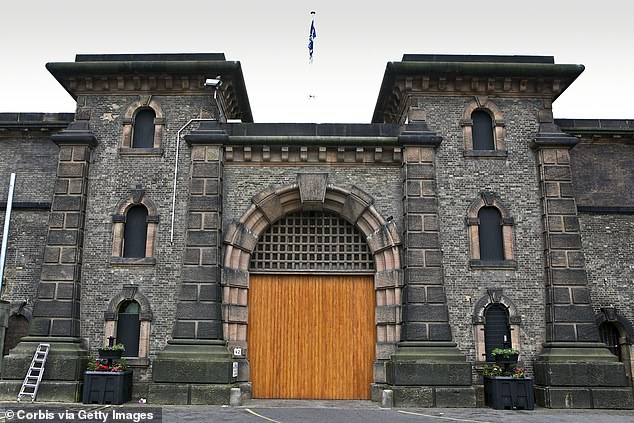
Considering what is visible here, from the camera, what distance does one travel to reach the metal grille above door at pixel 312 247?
1706cm

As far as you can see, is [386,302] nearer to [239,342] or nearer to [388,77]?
[239,342]

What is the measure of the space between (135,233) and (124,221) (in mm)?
458

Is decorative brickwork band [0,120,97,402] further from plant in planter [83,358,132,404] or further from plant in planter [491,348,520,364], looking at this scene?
plant in planter [491,348,520,364]

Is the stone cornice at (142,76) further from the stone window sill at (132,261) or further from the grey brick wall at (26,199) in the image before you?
the stone window sill at (132,261)

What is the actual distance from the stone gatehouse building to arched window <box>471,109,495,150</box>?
43 mm

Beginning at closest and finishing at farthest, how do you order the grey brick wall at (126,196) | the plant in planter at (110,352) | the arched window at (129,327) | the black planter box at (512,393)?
1. the black planter box at (512,393)
2. the plant in planter at (110,352)
3. the arched window at (129,327)
4. the grey brick wall at (126,196)

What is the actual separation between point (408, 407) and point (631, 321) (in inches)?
306

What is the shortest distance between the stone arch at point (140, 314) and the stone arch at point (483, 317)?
889 centimetres

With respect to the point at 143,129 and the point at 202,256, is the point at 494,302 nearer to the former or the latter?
the point at 202,256

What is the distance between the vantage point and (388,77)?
17.5 meters

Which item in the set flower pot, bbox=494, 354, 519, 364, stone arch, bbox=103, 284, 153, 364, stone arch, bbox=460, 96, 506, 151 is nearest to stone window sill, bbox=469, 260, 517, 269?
flower pot, bbox=494, 354, 519, 364

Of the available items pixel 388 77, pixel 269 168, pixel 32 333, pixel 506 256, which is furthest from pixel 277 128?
pixel 32 333

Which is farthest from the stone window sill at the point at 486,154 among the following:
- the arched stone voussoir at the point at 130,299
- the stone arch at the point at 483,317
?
the arched stone voussoir at the point at 130,299

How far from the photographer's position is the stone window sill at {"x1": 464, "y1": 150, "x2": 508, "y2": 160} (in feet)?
55.6
